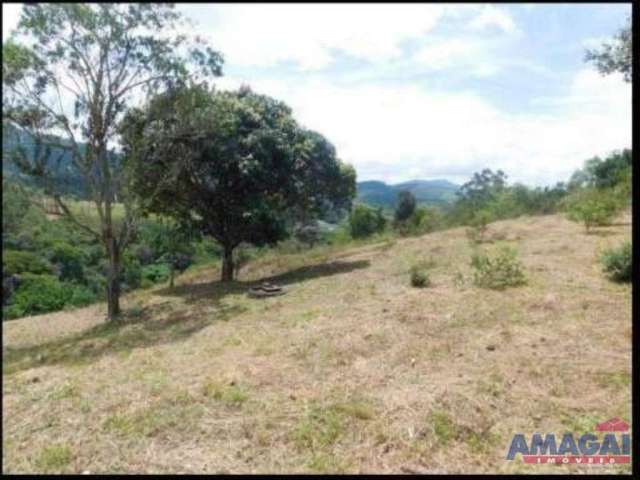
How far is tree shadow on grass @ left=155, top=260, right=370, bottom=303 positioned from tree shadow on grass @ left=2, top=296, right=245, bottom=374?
4.68 ft

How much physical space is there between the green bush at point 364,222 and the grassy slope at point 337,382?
86.7 ft

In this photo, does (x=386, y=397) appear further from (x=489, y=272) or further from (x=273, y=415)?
(x=489, y=272)

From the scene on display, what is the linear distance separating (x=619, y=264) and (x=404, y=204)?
3182 cm

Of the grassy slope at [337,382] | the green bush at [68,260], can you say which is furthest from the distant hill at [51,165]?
the green bush at [68,260]

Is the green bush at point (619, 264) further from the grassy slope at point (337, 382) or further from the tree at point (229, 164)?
the tree at point (229, 164)

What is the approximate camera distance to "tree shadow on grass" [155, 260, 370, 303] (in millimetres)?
11511

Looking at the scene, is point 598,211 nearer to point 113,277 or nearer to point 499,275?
point 499,275

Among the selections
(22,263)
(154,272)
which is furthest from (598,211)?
(22,263)

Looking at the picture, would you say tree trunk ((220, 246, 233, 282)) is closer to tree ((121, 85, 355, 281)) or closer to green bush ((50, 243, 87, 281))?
tree ((121, 85, 355, 281))

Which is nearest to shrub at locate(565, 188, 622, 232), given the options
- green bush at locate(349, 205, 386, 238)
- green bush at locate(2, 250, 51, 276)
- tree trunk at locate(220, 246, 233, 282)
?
tree trunk at locate(220, 246, 233, 282)

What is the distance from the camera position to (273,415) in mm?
4027

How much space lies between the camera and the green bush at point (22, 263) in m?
25.5

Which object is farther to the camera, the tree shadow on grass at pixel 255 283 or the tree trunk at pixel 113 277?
the tree shadow on grass at pixel 255 283

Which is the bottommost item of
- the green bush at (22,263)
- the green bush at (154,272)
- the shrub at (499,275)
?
the green bush at (154,272)
